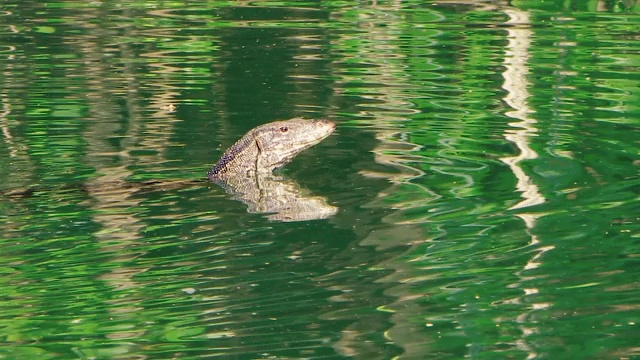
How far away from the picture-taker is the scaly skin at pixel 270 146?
9844mm

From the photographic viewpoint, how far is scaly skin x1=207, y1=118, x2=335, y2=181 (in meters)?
9.84

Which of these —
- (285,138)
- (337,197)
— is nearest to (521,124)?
(285,138)

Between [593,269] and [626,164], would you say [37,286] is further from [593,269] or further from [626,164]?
[626,164]

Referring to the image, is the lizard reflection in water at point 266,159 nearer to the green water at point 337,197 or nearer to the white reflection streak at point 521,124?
the green water at point 337,197

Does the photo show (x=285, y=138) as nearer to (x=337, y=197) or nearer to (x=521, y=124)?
(x=337, y=197)

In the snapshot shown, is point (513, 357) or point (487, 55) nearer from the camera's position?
point (513, 357)

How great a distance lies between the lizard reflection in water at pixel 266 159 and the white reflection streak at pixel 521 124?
1467mm

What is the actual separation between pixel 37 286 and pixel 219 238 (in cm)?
126

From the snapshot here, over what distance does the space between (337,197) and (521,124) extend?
9.73ft

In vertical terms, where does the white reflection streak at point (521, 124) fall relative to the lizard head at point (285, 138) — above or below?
below

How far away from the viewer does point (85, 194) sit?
9.16 m

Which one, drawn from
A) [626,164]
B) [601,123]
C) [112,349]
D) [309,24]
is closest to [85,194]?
[112,349]

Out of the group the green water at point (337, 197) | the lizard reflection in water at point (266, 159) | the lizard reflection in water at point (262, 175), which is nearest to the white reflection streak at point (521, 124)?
the green water at point (337, 197)

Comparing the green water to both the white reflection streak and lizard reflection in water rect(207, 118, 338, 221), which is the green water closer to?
the white reflection streak
